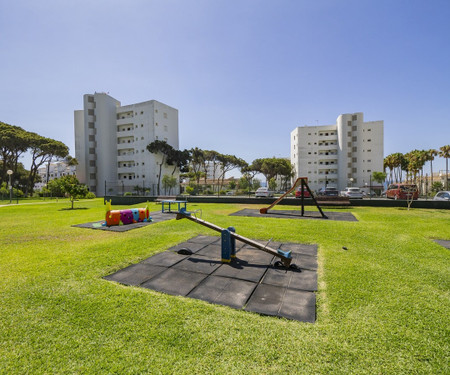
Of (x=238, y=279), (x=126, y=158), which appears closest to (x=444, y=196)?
(x=238, y=279)

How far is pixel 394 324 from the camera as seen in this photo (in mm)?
3092

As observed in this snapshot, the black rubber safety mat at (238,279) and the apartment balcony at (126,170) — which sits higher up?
the apartment balcony at (126,170)

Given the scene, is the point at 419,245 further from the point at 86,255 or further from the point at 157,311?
the point at 86,255

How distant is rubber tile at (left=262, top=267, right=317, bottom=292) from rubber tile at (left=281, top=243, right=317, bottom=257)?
137cm

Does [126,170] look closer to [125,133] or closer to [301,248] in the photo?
[125,133]

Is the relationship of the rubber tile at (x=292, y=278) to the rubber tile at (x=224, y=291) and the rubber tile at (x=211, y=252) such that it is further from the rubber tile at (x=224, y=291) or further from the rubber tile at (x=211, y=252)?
the rubber tile at (x=211, y=252)

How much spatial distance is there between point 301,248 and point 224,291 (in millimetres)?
3474

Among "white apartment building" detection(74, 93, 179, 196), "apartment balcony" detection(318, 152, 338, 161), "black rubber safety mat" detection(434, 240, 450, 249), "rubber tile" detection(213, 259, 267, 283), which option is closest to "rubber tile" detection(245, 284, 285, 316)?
"rubber tile" detection(213, 259, 267, 283)

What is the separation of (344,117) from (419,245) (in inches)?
2091

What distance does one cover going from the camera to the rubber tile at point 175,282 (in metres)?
4.19

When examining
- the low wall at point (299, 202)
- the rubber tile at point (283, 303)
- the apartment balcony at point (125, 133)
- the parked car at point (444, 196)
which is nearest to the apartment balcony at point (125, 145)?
the apartment balcony at point (125, 133)

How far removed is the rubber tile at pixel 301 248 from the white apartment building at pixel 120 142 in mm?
44301

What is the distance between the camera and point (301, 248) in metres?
6.80

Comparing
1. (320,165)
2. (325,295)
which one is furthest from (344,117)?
(325,295)
